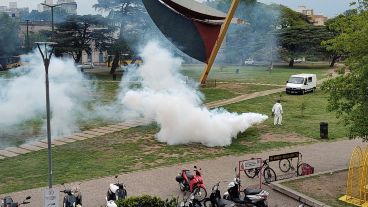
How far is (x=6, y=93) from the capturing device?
28703 mm

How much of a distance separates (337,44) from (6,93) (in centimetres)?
1856

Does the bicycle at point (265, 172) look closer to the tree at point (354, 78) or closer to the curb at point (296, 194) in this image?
the curb at point (296, 194)

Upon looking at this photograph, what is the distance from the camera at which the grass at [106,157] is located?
2006 centimetres

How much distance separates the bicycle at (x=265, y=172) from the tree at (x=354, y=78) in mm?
3178

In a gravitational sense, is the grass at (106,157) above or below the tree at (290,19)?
below

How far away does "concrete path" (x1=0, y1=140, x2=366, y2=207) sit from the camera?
17.5m

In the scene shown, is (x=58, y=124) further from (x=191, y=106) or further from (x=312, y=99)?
(x=312, y=99)

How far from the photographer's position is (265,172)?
763 inches

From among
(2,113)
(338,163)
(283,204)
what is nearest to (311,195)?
(283,204)

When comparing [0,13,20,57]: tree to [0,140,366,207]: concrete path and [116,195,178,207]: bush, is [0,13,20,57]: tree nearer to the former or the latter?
[0,140,366,207]: concrete path

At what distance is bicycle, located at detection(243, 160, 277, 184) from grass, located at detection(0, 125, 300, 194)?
141 inches

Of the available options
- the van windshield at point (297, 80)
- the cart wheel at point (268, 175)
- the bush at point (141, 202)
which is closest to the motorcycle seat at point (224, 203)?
the bush at point (141, 202)

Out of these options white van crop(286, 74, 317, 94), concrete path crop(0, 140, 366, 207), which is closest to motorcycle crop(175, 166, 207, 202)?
concrete path crop(0, 140, 366, 207)

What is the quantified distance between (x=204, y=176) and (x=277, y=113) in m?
11.8
